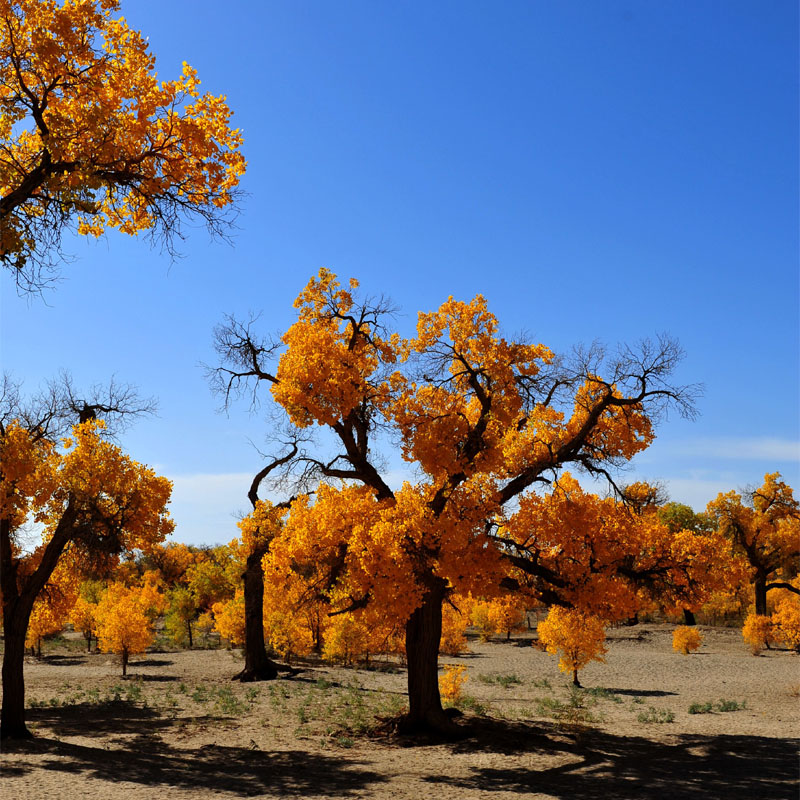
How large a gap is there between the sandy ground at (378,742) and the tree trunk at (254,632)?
3.18 ft

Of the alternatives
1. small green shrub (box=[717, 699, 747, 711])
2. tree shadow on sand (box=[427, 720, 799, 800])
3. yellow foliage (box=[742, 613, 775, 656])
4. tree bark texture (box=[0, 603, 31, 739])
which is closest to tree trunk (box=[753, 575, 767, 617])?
yellow foliage (box=[742, 613, 775, 656])

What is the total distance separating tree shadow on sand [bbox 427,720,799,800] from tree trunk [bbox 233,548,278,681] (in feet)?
35.7

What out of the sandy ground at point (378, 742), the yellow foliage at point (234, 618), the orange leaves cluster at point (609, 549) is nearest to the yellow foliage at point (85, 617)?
the yellow foliage at point (234, 618)

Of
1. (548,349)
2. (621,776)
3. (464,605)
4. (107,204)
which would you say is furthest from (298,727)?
(464,605)

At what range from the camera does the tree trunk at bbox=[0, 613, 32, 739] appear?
1484cm

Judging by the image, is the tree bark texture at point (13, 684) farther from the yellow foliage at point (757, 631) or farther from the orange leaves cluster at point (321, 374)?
the yellow foliage at point (757, 631)

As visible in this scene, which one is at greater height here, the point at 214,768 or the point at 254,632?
the point at 254,632

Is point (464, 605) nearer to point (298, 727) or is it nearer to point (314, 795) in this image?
point (298, 727)

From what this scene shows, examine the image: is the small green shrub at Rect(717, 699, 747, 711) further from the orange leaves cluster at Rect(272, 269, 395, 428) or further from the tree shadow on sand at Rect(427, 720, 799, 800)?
the orange leaves cluster at Rect(272, 269, 395, 428)

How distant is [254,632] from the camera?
25.0 m

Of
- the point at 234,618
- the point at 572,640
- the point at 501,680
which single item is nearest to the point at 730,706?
the point at 572,640

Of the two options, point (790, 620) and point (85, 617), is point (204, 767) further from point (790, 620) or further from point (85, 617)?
point (85, 617)

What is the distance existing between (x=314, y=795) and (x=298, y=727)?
6.38 metres

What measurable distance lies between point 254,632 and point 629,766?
15.6 meters
